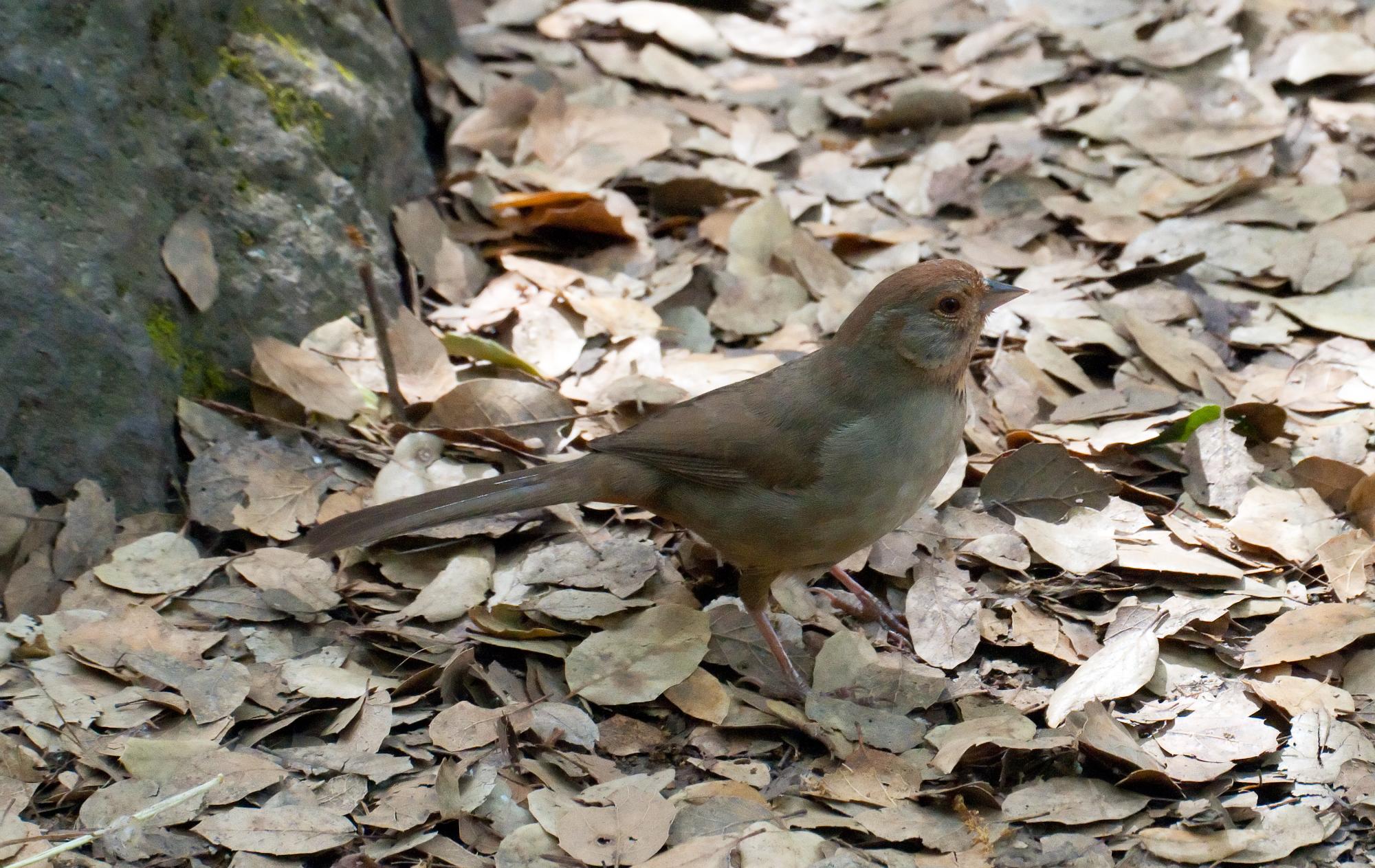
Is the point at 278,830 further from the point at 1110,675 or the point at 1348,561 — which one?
the point at 1348,561

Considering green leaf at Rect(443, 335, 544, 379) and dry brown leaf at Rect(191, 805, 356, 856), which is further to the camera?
green leaf at Rect(443, 335, 544, 379)

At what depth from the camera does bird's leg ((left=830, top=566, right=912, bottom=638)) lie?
3.81 meters

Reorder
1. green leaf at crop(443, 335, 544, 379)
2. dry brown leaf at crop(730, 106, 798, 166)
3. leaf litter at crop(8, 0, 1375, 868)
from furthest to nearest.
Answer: dry brown leaf at crop(730, 106, 798, 166)
green leaf at crop(443, 335, 544, 379)
leaf litter at crop(8, 0, 1375, 868)

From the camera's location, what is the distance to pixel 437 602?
148 inches

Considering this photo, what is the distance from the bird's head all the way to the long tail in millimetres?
906

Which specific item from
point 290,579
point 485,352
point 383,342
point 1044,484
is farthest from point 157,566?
point 1044,484

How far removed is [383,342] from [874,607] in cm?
178

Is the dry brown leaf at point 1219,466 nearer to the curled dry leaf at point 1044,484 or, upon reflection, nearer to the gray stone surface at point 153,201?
the curled dry leaf at point 1044,484

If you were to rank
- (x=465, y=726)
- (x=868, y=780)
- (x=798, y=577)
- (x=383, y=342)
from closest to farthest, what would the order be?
(x=868, y=780)
(x=465, y=726)
(x=798, y=577)
(x=383, y=342)

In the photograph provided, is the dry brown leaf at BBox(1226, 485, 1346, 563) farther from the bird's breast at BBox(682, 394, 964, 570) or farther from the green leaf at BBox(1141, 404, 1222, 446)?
the bird's breast at BBox(682, 394, 964, 570)

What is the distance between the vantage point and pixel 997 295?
151 inches

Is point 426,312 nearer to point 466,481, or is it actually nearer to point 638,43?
point 466,481

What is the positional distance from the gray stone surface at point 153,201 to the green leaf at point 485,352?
0.41m

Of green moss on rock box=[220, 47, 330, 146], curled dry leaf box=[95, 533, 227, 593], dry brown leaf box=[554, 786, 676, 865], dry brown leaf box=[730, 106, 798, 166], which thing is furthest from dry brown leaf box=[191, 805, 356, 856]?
dry brown leaf box=[730, 106, 798, 166]
